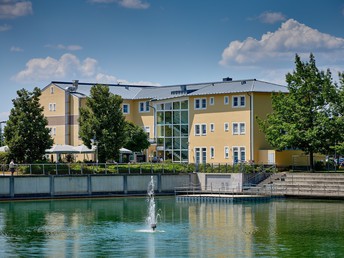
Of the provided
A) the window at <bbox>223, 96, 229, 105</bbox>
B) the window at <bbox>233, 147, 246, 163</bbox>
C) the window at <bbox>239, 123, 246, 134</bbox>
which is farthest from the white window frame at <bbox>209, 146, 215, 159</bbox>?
the window at <bbox>223, 96, 229, 105</bbox>

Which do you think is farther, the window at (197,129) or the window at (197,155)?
the window at (197,129)

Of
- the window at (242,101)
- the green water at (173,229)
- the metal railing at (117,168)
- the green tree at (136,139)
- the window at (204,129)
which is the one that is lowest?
the green water at (173,229)

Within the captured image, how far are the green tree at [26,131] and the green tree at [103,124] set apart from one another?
16.2 ft

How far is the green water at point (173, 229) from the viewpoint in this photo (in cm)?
4075

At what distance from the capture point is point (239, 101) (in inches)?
3499

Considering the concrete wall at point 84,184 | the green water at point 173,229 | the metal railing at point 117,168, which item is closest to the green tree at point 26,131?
the metal railing at point 117,168

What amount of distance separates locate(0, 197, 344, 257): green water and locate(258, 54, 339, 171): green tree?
10385mm

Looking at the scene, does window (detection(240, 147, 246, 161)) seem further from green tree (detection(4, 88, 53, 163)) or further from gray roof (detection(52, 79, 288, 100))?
green tree (detection(4, 88, 53, 163))

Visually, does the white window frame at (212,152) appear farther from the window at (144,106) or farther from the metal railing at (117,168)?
the window at (144,106)

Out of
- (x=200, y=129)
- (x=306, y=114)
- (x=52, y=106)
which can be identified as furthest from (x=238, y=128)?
(x=52, y=106)

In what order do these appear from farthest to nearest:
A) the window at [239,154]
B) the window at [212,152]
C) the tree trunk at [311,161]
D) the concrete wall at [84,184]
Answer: the window at [212,152] < the window at [239,154] < the tree trunk at [311,161] < the concrete wall at [84,184]

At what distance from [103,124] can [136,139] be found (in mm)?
11643

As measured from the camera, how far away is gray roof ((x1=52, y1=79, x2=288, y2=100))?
89.5 meters

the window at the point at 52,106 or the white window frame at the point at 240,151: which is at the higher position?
the window at the point at 52,106
